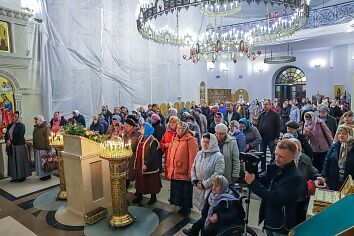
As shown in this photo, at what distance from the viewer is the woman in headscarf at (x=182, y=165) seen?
159 inches

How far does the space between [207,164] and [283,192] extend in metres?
1.39

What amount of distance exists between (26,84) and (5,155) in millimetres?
2315

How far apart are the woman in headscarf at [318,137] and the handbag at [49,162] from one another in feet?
18.5

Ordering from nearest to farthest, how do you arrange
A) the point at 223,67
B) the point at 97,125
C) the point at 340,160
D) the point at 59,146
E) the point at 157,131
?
the point at 340,160
the point at 59,146
the point at 157,131
the point at 97,125
the point at 223,67

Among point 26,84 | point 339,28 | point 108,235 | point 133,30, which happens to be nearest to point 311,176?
point 108,235

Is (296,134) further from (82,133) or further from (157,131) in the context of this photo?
(82,133)

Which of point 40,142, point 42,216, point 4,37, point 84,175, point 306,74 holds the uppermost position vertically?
point 4,37

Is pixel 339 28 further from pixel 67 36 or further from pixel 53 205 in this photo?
pixel 53 205

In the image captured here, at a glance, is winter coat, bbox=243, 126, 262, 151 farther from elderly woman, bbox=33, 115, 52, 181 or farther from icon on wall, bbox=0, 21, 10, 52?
icon on wall, bbox=0, 21, 10, 52

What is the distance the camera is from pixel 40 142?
6.12 m

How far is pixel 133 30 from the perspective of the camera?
11258 millimetres

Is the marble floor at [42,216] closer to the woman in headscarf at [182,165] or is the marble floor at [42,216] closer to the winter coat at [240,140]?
the woman in headscarf at [182,165]

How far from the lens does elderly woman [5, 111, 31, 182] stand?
19.8 ft

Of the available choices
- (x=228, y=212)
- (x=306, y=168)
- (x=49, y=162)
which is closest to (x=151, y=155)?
(x=228, y=212)
